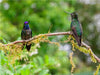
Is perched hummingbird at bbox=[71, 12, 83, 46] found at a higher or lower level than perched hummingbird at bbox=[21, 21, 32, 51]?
higher

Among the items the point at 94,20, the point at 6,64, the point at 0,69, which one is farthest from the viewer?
the point at 94,20

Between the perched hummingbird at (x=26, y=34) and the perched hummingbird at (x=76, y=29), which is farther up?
the perched hummingbird at (x=76, y=29)

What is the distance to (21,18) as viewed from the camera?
317 inches

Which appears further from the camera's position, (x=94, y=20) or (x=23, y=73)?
(x=94, y=20)

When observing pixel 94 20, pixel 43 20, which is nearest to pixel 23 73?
pixel 43 20

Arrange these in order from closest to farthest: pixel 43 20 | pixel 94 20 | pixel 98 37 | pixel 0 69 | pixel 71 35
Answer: pixel 71 35 → pixel 0 69 → pixel 43 20 → pixel 98 37 → pixel 94 20

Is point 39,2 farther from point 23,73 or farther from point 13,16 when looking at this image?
point 23,73

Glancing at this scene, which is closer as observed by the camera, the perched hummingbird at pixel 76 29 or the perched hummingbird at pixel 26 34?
the perched hummingbird at pixel 76 29

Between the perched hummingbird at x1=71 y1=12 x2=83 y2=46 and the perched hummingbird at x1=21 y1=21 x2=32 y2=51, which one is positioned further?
the perched hummingbird at x1=21 y1=21 x2=32 y2=51

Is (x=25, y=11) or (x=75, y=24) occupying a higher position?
(x=75, y=24)

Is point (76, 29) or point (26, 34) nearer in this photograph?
point (76, 29)

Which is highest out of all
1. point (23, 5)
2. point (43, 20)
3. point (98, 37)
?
point (23, 5)

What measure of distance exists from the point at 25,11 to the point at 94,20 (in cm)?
567

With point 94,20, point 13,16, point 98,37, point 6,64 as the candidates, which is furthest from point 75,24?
point 94,20
